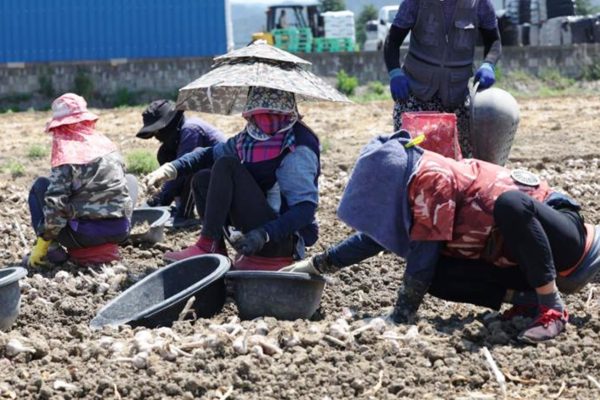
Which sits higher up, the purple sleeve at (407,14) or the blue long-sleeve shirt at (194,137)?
the purple sleeve at (407,14)

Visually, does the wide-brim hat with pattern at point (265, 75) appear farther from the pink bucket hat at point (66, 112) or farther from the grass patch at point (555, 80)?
the grass patch at point (555, 80)

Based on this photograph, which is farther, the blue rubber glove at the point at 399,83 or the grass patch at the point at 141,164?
the grass patch at the point at 141,164

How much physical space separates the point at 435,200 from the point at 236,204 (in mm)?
1425

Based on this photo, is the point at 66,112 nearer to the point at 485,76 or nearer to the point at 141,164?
the point at 485,76

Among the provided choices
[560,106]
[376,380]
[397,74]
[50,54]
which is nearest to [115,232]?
[397,74]

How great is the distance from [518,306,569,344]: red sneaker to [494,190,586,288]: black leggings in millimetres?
123

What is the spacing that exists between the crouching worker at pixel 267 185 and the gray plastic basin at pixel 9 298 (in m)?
0.99

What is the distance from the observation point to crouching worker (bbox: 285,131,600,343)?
4.57 m

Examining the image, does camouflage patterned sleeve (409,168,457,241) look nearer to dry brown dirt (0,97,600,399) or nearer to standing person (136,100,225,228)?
dry brown dirt (0,97,600,399)

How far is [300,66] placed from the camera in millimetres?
6113

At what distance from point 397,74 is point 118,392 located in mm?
3120

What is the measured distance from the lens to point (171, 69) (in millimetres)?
21922

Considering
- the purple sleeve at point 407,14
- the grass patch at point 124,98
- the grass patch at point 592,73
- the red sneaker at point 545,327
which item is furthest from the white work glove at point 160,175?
the grass patch at point 592,73

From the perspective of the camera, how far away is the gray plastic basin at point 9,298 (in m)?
5.05
